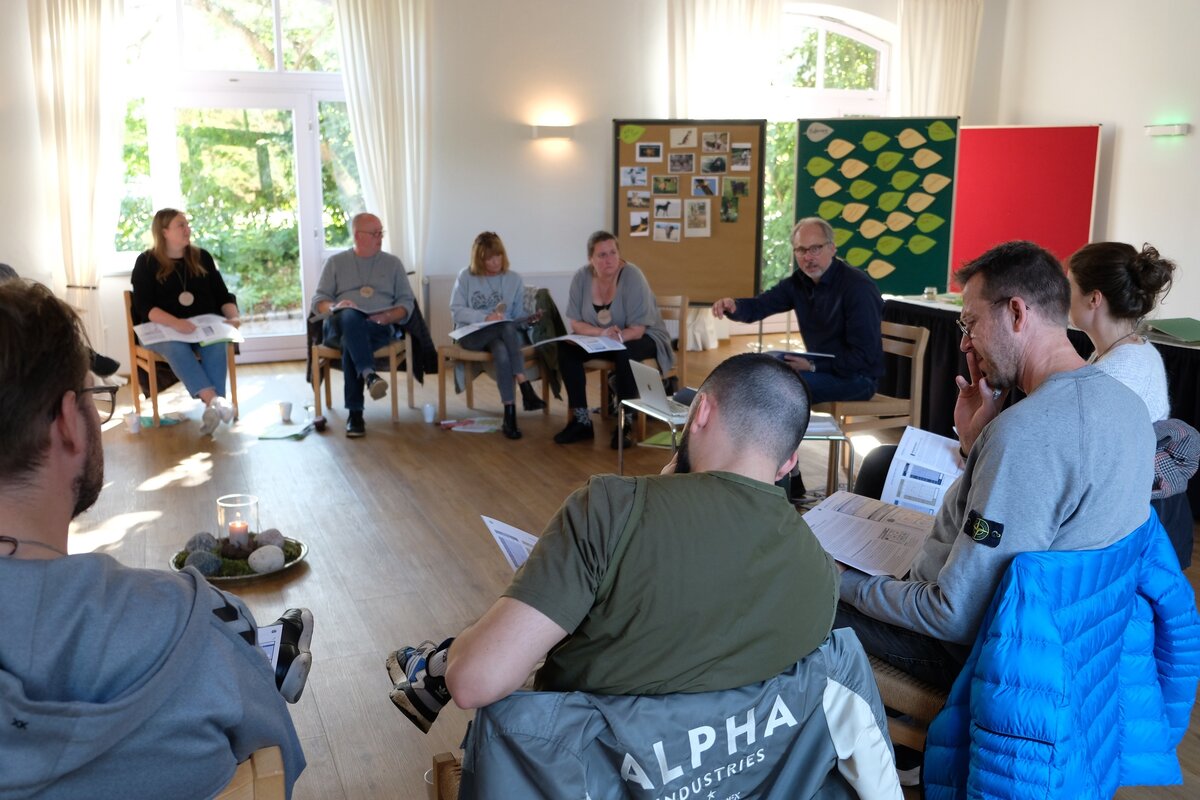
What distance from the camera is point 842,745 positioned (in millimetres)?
1480

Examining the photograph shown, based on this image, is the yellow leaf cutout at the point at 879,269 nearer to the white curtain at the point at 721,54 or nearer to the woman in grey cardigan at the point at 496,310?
the white curtain at the point at 721,54

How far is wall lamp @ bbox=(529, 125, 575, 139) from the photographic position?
28.1 feet

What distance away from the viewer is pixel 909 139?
27.1 ft

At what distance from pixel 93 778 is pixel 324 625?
7.73 feet

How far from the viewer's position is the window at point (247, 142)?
770cm

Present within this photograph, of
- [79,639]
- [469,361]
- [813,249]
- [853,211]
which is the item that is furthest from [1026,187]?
[79,639]

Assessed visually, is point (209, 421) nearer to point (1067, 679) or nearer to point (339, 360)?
point (339, 360)

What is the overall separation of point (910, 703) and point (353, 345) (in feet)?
15.1

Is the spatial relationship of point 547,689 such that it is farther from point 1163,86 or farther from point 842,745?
point 1163,86

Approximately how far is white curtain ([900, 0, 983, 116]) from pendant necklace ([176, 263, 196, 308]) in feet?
20.9

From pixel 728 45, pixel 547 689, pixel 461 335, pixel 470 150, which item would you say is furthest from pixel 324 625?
pixel 728 45

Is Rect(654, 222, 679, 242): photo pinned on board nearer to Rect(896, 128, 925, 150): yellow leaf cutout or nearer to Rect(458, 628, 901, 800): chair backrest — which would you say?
Rect(896, 128, 925, 150): yellow leaf cutout

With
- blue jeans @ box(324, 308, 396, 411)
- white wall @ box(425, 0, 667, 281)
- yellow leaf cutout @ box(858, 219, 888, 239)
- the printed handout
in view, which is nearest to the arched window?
yellow leaf cutout @ box(858, 219, 888, 239)

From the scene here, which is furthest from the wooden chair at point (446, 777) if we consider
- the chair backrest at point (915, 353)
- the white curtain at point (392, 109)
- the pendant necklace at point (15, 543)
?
the white curtain at point (392, 109)
